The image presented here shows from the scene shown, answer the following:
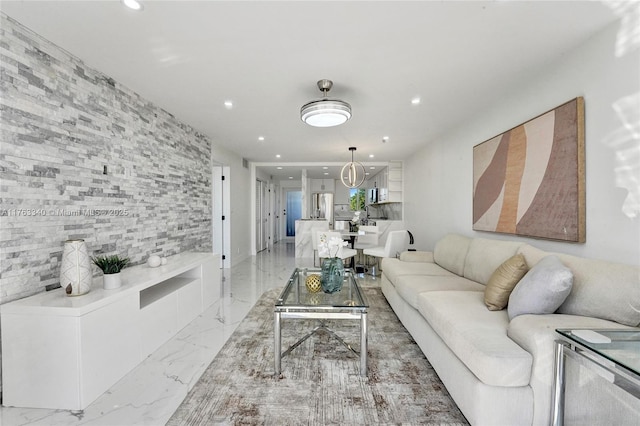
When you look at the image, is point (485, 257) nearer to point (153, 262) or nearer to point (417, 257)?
point (417, 257)

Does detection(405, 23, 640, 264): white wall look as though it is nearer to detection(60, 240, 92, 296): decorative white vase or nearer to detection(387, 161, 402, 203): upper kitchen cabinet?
detection(60, 240, 92, 296): decorative white vase

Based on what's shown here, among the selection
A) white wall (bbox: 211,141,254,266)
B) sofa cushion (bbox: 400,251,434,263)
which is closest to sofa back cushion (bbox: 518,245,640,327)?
sofa cushion (bbox: 400,251,434,263)

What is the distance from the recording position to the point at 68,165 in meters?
2.23

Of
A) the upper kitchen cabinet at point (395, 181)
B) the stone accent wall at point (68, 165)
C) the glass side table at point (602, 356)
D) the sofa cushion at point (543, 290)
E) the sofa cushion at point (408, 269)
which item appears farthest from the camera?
the upper kitchen cabinet at point (395, 181)

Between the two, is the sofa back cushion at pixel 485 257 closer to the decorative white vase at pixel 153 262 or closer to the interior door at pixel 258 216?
the decorative white vase at pixel 153 262

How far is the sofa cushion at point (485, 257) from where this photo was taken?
256cm

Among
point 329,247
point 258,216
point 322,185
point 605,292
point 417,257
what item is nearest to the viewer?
point 605,292

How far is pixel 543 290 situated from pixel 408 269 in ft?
5.47

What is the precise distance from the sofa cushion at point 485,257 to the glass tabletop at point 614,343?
1.24 m

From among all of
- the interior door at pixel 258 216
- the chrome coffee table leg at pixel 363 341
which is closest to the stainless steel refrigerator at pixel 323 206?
the interior door at pixel 258 216

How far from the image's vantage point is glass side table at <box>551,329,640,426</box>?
111 centimetres

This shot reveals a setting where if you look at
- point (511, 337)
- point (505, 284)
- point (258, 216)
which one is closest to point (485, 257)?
point (505, 284)

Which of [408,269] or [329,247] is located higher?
[329,247]

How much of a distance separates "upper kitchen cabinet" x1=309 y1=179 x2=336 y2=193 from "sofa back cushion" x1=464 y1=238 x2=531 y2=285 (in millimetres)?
8169
